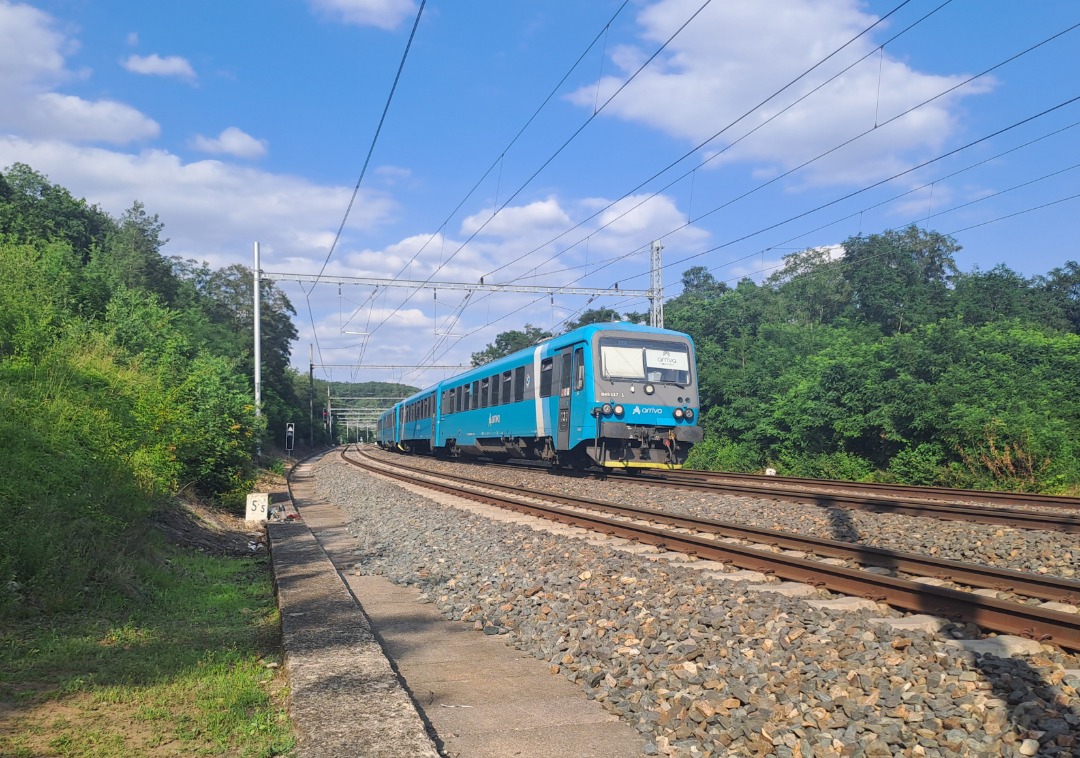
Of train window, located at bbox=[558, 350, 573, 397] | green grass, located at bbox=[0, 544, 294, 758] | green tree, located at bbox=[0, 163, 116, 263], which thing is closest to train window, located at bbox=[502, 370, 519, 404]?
train window, located at bbox=[558, 350, 573, 397]

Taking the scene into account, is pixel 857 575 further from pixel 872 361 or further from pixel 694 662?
pixel 872 361

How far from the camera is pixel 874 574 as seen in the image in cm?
717

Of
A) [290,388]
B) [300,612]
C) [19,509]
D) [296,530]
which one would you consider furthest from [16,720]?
[290,388]

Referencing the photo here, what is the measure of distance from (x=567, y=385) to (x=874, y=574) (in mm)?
11771

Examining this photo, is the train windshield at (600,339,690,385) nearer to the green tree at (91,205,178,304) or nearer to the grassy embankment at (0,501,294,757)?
the grassy embankment at (0,501,294,757)

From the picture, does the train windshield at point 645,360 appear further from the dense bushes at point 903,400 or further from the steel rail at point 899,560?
the dense bushes at point 903,400

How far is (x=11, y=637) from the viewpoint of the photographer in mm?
5449

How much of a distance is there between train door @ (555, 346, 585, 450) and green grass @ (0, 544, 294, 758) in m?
11.2

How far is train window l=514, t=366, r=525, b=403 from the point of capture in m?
21.3

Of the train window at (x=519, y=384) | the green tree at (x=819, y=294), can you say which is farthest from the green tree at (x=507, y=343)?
the train window at (x=519, y=384)

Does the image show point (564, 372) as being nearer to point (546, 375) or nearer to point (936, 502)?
point (546, 375)

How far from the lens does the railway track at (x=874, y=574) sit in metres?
5.39

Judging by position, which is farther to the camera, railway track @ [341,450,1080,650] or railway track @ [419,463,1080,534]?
railway track @ [419,463,1080,534]

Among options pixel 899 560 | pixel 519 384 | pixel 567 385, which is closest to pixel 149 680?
pixel 899 560
